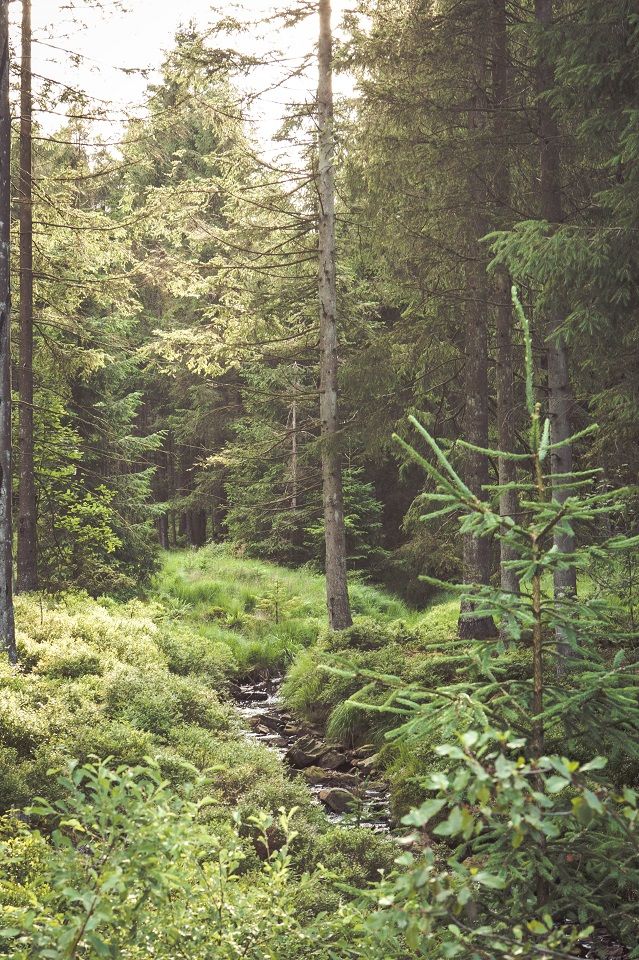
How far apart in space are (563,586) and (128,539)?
1125cm

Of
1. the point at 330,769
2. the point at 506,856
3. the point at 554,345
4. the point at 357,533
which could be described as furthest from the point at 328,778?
the point at 357,533

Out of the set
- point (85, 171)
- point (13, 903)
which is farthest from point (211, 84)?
point (13, 903)

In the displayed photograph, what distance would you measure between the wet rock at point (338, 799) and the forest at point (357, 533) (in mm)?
30

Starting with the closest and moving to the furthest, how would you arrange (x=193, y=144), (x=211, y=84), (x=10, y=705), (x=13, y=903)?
1. (x=13, y=903)
2. (x=10, y=705)
3. (x=211, y=84)
4. (x=193, y=144)

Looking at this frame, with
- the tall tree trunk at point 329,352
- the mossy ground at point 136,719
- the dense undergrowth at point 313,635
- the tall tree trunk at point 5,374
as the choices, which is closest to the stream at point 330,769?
the dense undergrowth at point 313,635

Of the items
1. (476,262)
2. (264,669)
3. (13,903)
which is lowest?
(264,669)

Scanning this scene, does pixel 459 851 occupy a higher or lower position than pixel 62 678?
higher

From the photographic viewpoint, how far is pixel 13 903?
3852 mm

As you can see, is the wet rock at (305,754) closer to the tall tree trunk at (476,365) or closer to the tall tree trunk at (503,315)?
the tall tree trunk at (476,365)

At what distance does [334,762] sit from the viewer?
8.85m

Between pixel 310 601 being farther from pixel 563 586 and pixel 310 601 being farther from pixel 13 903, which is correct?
pixel 13 903

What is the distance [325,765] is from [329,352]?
281 inches

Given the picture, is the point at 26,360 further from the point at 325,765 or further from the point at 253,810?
the point at 253,810

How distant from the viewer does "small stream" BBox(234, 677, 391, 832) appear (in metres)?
7.21
